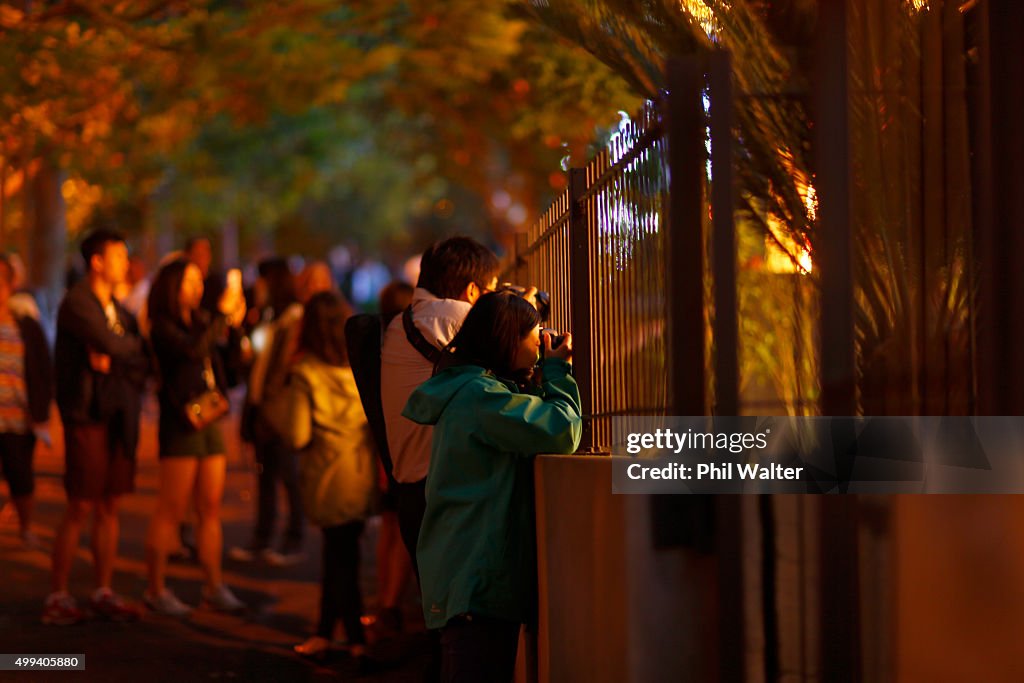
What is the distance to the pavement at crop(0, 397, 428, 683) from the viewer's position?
7.27 metres

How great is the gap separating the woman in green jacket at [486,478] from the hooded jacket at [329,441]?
293 cm

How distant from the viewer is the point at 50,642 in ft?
25.6

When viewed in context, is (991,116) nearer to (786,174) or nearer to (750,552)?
(786,174)

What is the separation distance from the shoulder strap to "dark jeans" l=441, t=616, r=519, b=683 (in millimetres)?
1448

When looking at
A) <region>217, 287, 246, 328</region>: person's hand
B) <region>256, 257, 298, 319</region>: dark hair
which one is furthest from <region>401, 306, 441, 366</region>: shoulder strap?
<region>256, 257, 298, 319</region>: dark hair

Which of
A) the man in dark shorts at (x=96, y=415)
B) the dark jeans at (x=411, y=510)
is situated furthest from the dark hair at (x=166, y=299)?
the dark jeans at (x=411, y=510)

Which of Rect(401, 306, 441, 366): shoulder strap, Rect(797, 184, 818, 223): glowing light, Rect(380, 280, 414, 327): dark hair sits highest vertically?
Rect(380, 280, 414, 327): dark hair

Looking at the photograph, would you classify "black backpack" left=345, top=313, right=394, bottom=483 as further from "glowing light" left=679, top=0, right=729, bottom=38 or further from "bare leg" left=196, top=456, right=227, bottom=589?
"bare leg" left=196, top=456, right=227, bottom=589

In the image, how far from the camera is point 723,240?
13.1 ft

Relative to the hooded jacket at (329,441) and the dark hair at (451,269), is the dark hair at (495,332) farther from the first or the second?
the hooded jacket at (329,441)

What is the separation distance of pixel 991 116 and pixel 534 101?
10.5 meters

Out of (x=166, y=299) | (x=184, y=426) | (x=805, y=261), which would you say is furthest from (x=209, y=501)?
(x=805, y=261)

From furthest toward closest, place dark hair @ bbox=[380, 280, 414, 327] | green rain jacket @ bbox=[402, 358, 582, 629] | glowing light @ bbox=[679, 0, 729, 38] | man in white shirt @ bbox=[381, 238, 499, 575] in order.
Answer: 1. dark hair @ bbox=[380, 280, 414, 327]
2. man in white shirt @ bbox=[381, 238, 499, 575]
3. glowing light @ bbox=[679, 0, 729, 38]
4. green rain jacket @ bbox=[402, 358, 582, 629]

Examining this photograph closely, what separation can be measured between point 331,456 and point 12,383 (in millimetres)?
2660
